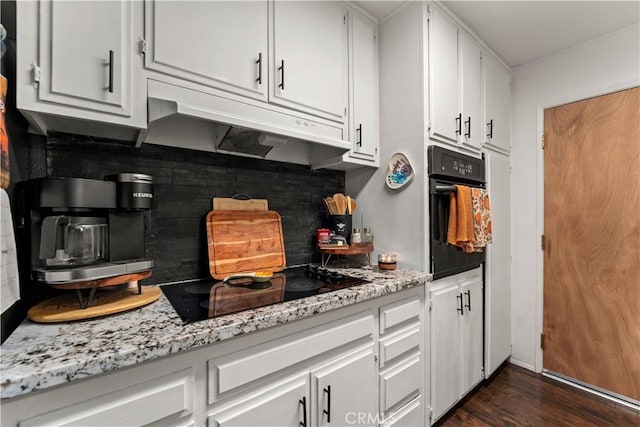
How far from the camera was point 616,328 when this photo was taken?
1.92 meters

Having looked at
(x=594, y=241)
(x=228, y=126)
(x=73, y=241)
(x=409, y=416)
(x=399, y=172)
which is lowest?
(x=409, y=416)

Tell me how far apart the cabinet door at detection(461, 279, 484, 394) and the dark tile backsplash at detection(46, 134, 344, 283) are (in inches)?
41.4

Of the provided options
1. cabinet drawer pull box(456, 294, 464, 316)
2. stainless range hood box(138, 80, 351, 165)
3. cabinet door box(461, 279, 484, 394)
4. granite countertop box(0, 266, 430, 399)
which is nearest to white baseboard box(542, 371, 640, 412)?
cabinet door box(461, 279, 484, 394)

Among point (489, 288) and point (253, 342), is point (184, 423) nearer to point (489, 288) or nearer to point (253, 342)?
point (253, 342)

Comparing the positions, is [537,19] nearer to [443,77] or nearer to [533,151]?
[443,77]

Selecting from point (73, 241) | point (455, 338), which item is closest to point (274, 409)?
point (73, 241)

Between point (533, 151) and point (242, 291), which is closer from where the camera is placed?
point (242, 291)

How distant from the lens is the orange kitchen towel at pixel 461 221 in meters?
1.57

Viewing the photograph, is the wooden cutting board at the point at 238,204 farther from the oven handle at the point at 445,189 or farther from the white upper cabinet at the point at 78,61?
the oven handle at the point at 445,189

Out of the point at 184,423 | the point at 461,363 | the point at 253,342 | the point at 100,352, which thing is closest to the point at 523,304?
the point at 461,363

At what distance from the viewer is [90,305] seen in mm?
884

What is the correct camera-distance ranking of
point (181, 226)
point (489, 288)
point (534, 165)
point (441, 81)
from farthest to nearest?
point (534, 165), point (489, 288), point (441, 81), point (181, 226)

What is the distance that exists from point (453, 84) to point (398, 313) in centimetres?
138

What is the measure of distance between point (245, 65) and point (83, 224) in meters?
0.85
